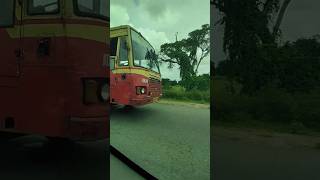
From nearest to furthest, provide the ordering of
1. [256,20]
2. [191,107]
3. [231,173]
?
[191,107] < [256,20] < [231,173]

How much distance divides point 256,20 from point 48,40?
4.85 feet

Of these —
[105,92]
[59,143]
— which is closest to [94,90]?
[105,92]

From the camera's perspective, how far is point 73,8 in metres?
4.20

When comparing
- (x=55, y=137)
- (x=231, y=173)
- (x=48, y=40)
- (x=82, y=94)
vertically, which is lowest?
(x=231, y=173)

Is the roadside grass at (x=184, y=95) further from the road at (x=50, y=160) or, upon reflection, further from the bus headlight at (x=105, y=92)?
the road at (x=50, y=160)

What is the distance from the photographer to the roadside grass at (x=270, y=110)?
4.27m

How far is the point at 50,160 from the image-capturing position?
14.6ft

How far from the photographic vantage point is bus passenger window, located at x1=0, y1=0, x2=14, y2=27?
432 centimetres

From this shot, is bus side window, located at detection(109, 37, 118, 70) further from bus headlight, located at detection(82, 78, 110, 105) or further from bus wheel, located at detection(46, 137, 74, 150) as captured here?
bus wheel, located at detection(46, 137, 74, 150)

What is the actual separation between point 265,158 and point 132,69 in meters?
1.39

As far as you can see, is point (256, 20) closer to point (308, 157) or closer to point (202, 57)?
point (202, 57)

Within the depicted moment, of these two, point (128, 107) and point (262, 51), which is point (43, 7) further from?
point (262, 51)

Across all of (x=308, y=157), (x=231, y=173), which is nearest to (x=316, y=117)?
(x=308, y=157)

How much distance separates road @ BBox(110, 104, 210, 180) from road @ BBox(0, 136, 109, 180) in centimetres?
27
